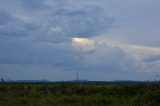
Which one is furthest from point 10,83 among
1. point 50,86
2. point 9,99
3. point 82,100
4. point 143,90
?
point 143,90

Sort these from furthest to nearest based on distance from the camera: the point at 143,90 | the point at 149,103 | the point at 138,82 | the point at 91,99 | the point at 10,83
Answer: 1. the point at 10,83
2. the point at 138,82
3. the point at 143,90
4. the point at 91,99
5. the point at 149,103

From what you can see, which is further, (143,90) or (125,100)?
(143,90)

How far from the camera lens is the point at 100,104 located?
19312mm

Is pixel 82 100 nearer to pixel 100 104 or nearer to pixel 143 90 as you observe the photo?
pixel 100 104

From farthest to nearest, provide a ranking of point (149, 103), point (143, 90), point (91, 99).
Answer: point (143, 90) → point (91, 99) → point (149, 103)

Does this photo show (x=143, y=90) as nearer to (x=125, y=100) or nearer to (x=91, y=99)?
(x=125, y=100)

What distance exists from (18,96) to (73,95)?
3144 mm

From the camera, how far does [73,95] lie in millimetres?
21781

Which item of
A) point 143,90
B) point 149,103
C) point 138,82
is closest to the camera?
point 149,103

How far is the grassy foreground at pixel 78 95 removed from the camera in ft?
63.1

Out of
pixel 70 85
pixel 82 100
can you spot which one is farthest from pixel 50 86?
pixel 82 100

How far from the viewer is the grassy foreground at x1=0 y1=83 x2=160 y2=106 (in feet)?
63.1

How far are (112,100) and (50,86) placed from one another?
5684 millimetres

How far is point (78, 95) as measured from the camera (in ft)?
72.2
